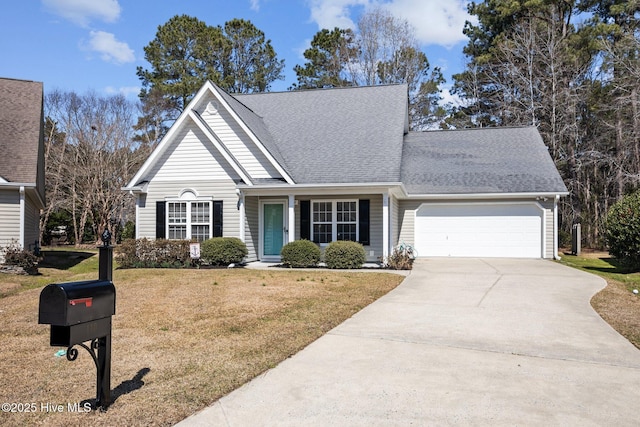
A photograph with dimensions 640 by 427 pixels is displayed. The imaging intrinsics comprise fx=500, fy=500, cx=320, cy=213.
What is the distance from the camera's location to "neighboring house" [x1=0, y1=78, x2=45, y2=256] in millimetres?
15922

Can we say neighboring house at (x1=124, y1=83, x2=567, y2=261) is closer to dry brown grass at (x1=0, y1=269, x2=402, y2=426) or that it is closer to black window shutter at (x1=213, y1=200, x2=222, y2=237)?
black window shutter at (x1=213, y1=200, x2=222, y2=237)

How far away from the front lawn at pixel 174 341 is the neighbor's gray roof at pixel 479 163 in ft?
27.5

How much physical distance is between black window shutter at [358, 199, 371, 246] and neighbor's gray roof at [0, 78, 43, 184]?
10.5 m

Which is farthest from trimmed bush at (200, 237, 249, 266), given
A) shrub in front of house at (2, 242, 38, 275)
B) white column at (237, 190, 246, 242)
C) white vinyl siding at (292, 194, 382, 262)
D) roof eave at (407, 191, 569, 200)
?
roof eave at (407, 191, 569, 200)

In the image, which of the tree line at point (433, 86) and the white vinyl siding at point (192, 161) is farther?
the tree line at point (433, 86)

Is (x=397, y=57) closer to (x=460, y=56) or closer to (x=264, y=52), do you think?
(x=460, y=56)

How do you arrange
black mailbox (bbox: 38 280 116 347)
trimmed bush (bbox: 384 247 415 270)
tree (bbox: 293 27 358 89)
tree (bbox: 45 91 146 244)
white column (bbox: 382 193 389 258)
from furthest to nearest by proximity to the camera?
tree (bbox: 293 27 358 89) < tree (bbox: 45 91 146 244) < white column (bbox: 382 193 389 258) < trimmed bush (bbox: 384 247 415 270) < black mailbox (bbox: 38 280 116 347)

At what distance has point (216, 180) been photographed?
1647 centimetres

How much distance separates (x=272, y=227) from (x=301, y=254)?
8.69 ft

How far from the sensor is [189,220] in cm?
1664

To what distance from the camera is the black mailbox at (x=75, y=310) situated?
3609mm

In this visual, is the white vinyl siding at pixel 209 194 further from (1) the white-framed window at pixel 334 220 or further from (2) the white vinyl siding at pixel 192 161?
(1) the white-framed window at pixel 334 220

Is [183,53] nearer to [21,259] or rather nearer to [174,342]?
[21,259]

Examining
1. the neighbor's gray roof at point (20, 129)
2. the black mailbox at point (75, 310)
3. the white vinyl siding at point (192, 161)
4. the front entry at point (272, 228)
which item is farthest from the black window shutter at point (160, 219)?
the black mailbox at point (75, 310)
